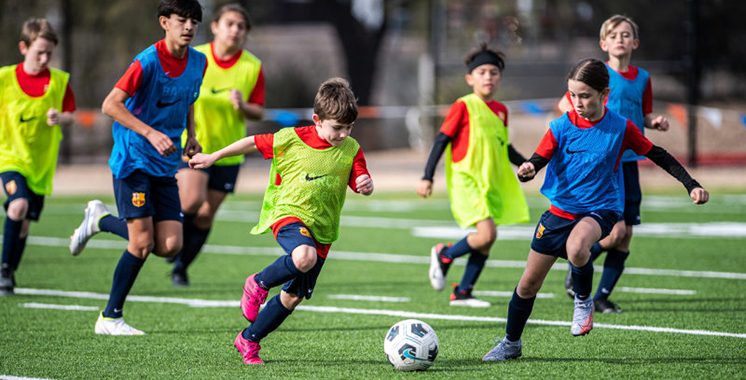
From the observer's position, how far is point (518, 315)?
6148mm

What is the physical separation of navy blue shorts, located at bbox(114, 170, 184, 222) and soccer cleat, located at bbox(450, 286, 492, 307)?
2.32 meters

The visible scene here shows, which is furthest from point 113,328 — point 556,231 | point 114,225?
point 556,231

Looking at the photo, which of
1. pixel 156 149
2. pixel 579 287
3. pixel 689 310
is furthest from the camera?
pixel 689 310

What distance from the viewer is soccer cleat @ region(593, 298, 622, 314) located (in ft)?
26.1

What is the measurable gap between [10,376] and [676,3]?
23.1 metres

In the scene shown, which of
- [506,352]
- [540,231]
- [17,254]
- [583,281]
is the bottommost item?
[17,254]

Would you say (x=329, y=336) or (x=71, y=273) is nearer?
(x=329, y=336)

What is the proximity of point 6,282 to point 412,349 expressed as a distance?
4363 millimetres

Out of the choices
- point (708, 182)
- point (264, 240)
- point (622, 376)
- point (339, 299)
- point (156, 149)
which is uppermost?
point (156, 149)

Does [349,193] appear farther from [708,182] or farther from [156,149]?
[156,149]

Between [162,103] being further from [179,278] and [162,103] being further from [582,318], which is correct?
[582,318]

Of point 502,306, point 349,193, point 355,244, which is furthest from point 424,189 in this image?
point 349,193

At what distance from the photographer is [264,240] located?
13.0 metres

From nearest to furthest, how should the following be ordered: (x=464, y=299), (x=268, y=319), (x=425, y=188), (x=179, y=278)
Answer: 1. (x=268, y=319)
2. (x=425, y=188)
3. (x=464, y=299)
4. (x=179, y=278)
